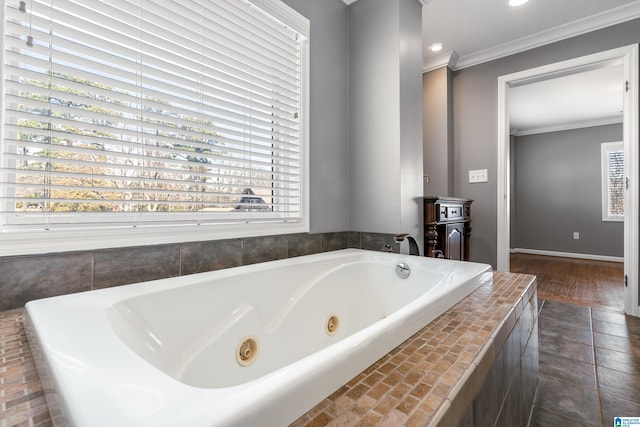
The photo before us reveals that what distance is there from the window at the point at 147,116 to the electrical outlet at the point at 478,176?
2.19 m

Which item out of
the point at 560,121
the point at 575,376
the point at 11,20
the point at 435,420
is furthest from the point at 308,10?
the point at 560,121

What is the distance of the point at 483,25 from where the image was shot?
101 inches

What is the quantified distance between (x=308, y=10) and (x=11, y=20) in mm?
1441

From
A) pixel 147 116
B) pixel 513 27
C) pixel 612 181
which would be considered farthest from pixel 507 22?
pixel 612 181

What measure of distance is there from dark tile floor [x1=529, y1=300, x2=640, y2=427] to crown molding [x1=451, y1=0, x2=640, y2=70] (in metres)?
2.40

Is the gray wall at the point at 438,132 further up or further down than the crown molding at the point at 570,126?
further down

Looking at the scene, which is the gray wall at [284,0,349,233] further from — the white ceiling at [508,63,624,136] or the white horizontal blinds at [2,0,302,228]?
the white ceiling at [508,63,624,136]

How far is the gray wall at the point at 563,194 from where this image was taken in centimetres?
505

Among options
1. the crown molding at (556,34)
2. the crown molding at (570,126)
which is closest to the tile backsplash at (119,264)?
the crown molding at (556,34)

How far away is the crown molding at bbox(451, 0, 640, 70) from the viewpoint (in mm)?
2363

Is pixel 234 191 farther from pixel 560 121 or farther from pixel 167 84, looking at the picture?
pixel 560 121

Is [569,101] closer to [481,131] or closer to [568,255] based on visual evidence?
[481,131]

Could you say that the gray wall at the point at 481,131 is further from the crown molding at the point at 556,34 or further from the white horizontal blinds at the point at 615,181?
the white horizontal blinds at the point at 615,181

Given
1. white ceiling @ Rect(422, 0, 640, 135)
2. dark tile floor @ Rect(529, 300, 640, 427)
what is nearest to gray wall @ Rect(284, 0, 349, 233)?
white ceiling @ Rect(422, 0, 640, 135)
